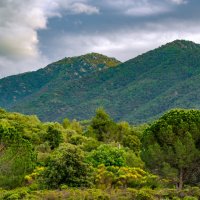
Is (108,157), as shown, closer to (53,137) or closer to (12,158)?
(12,158)

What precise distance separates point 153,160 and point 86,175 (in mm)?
4936

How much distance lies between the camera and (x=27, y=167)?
3553 cm

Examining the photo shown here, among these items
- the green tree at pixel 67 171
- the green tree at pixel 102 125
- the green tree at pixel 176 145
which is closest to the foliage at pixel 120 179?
the green tree at pixel 176 145

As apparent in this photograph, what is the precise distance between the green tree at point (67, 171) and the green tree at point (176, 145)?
5069 millimetres

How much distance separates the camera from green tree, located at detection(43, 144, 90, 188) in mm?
32844

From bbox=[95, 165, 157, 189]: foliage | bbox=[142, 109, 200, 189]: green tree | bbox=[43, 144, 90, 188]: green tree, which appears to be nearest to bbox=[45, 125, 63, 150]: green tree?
bbox=[95, 165, 157, 189]: foliage

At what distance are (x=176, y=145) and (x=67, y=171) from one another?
777 centimetres

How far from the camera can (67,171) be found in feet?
108

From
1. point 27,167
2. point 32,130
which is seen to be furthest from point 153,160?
point 32,130

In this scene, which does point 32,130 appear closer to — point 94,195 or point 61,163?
point 61,163

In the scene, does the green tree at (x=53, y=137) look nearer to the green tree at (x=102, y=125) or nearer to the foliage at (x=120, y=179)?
the green tree at (x=102, y=125)

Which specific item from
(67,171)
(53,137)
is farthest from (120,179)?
(53,137)

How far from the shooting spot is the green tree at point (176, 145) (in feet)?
109

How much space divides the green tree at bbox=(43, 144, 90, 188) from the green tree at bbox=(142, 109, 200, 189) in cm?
507
